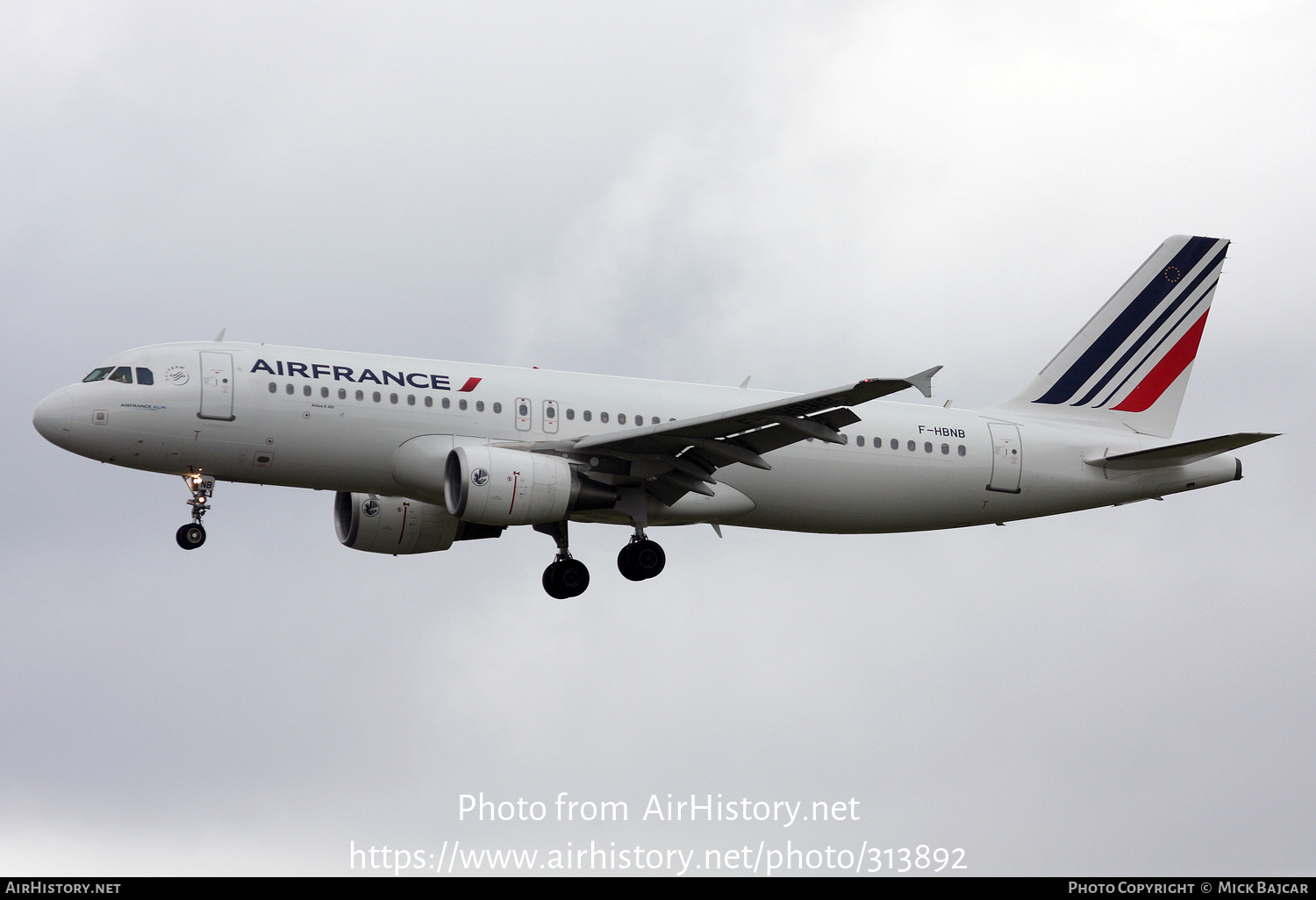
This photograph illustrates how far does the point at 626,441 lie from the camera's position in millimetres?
36812

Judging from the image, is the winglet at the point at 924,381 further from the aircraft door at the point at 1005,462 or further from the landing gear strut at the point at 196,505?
the landing gear strut at the point at 196,505

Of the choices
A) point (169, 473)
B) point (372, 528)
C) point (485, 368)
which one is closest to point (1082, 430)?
point (485, 368)

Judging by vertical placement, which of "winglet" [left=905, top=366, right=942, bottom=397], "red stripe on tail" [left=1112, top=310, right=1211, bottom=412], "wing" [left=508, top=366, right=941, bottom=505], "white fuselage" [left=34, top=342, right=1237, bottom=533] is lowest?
"winglet" [left=905, top=366, right=942, bottom=397]

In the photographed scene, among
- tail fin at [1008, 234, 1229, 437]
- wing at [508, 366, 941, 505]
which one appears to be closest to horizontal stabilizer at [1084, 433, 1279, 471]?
tail fin at [1008, 234, 1229, 437]

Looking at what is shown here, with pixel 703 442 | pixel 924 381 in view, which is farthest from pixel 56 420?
pixel 924 381

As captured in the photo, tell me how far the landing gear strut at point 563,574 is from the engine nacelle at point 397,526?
295 cm

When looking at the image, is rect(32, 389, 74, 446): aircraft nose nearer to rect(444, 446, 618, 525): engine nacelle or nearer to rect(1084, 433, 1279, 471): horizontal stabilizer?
rect(444, 446, 618, 525): engine nacelle

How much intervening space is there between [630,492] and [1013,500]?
402 inches

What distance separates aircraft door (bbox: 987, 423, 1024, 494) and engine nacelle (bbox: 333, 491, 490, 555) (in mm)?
12621

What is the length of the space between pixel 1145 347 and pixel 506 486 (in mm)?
19349

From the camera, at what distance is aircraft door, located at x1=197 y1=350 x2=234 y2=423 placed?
35938 millimetres

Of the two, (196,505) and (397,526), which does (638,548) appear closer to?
(397,526)

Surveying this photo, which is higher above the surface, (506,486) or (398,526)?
(398,526)

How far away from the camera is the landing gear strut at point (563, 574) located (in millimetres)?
39281
